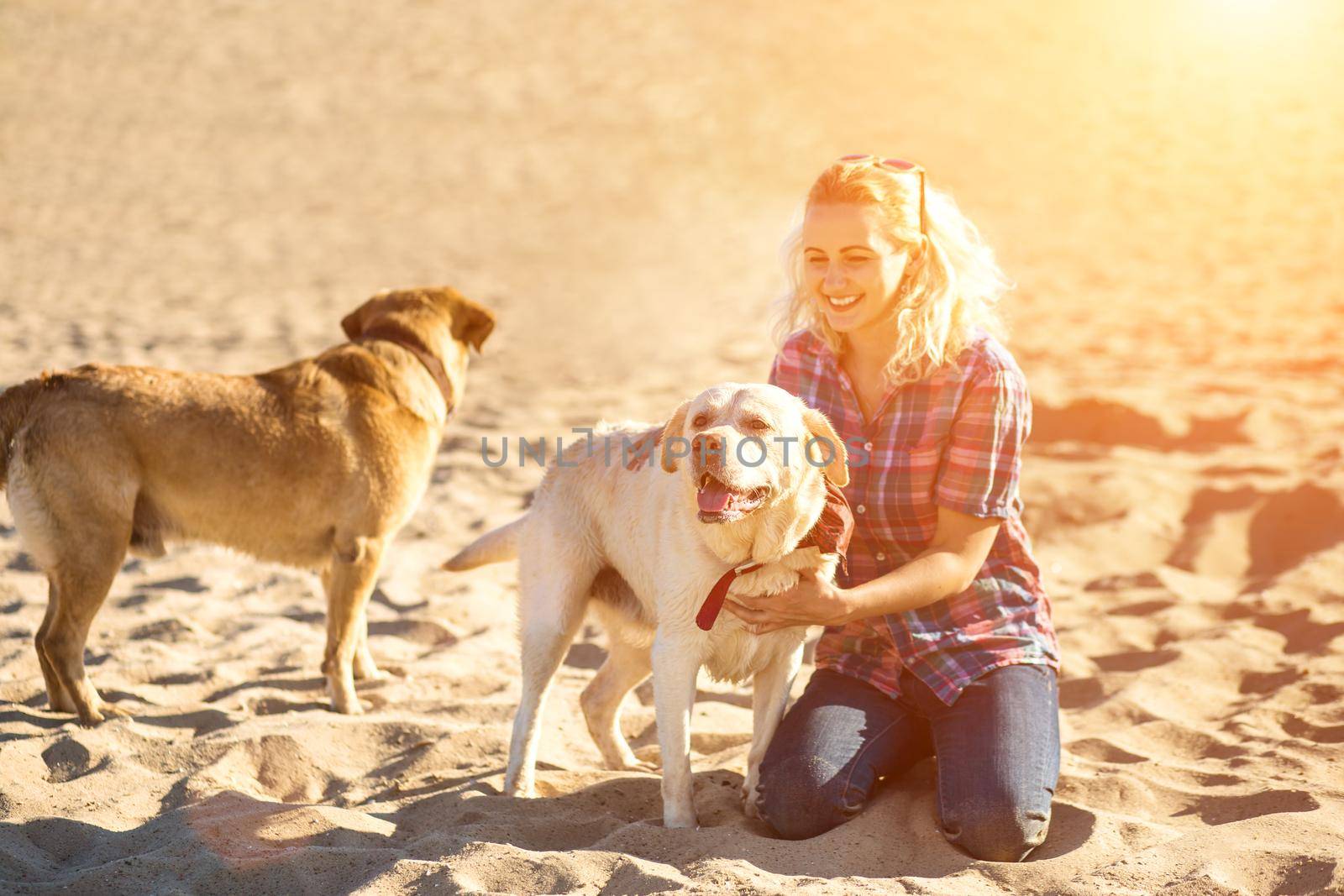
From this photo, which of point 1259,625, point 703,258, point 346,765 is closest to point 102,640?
point 346,765

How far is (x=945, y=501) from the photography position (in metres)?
3.69

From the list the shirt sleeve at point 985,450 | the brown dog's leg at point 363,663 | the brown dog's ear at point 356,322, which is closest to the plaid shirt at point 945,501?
the shirt sleeve at point 985,450

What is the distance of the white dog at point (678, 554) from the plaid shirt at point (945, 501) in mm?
354

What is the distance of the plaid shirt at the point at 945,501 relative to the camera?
369cm

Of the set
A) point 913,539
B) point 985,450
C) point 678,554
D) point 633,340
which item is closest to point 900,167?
point 985,450

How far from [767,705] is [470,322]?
2.43 m

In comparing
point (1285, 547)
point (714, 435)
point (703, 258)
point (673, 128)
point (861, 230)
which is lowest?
point (1285, 547)

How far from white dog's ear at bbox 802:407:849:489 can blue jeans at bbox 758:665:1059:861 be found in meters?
0.85

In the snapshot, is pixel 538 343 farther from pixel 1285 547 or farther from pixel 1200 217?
pixel 1200 217

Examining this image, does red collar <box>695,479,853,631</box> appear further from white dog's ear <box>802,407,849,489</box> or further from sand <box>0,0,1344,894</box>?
sand <box>0,0,1344,894</box>

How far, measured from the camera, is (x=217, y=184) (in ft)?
63.8

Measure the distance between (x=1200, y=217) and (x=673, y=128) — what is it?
406 inches

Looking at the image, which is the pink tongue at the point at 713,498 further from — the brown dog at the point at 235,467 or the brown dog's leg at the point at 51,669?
the brown dog's leg at the point at 51,669

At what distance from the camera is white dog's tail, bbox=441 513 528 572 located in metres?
4.35
